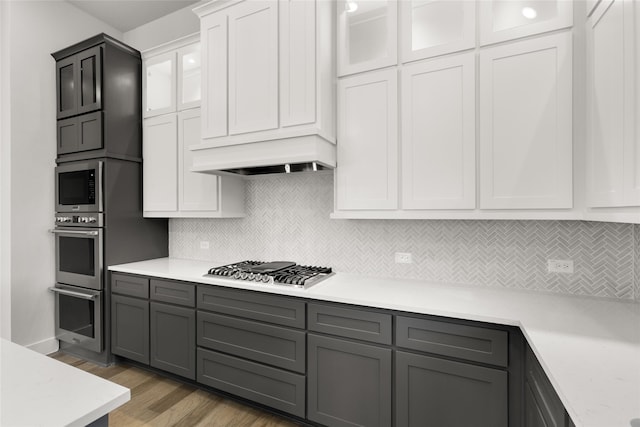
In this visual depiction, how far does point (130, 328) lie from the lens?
2.68 m

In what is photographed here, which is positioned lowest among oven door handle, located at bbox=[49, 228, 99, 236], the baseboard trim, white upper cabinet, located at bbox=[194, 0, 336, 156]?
the baseboard trim

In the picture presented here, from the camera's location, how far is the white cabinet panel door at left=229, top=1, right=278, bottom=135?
2162mm

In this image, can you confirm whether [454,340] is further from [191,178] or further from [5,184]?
[5,184]

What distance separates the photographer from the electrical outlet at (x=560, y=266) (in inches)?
72.8

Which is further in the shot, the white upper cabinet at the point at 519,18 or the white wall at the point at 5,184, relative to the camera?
the white wall at the point at 5,184

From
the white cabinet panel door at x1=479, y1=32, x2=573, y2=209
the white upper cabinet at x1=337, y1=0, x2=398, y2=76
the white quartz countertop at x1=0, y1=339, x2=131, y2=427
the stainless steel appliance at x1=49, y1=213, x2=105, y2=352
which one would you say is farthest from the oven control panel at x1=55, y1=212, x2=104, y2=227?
the white cabinet panel door at x1=479, y1=32, x2=573, y2=209

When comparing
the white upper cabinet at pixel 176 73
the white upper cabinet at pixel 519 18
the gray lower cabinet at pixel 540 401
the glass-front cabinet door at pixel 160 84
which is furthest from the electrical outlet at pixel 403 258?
the glass-front cabinet door at pixel 160 84

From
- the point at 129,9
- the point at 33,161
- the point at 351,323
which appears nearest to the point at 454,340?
the point at 351,323

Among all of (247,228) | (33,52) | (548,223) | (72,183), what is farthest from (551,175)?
(33,52)

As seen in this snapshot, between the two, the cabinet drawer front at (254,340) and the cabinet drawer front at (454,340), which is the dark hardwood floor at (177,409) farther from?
the cabinet drawer front at (454,340)

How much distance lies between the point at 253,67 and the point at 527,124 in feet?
5.83

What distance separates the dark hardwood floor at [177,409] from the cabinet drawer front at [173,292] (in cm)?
69

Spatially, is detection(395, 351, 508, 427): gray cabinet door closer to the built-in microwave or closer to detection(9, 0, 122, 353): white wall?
the built-in microwave

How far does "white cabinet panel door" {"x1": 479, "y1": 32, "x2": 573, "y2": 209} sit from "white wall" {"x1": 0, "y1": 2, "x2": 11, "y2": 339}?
12.6 feet
